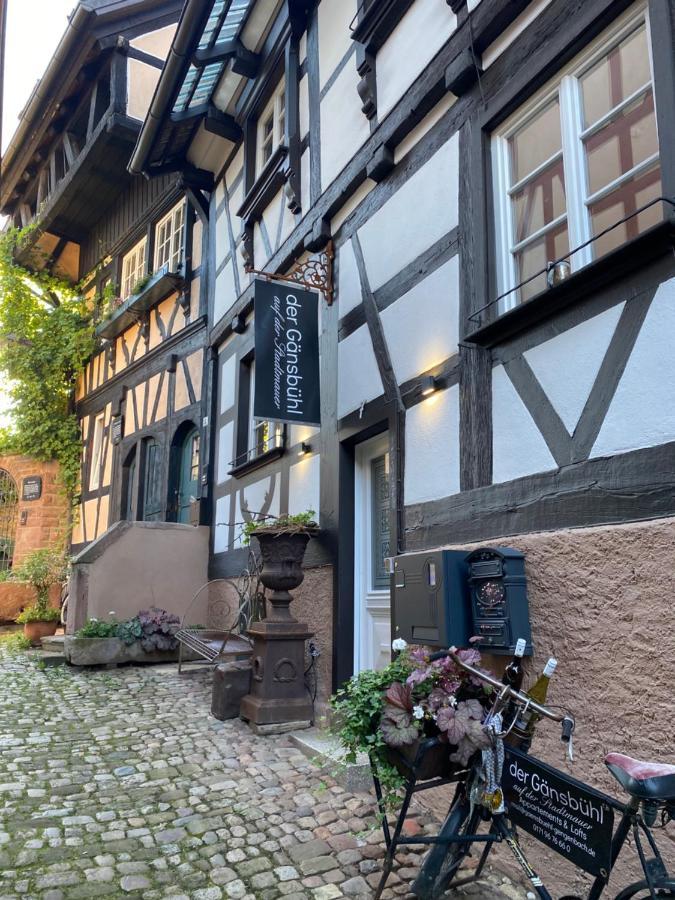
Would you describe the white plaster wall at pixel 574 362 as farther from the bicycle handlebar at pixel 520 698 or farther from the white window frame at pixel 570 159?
the bicycle handlebar at pixel 520 698

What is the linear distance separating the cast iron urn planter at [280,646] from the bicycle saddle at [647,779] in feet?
10.5

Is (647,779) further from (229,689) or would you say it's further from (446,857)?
(229,689)

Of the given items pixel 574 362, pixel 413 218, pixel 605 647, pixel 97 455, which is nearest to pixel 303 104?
pixel 413 218

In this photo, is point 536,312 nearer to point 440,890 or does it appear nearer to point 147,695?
point 440,890

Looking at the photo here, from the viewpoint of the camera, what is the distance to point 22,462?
13.6m

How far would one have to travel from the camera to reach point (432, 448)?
13.0ft

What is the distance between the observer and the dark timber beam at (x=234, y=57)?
729cm

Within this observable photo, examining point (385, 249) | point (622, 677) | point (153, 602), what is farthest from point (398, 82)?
point (153, 602)

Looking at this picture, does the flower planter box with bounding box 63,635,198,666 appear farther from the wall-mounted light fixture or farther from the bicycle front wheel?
the bicycle front wheel

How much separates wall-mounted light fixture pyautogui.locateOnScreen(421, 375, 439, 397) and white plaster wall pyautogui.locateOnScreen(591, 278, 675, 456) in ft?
4.38

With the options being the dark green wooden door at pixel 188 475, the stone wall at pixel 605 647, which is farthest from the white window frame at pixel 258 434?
the stone wall at pixel 605 647

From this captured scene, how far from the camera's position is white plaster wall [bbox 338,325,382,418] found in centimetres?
484

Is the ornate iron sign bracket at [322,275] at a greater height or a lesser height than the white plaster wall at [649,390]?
greater

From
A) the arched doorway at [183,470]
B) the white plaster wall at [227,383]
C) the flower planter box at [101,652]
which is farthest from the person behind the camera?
the arched doorway at [183,470]
